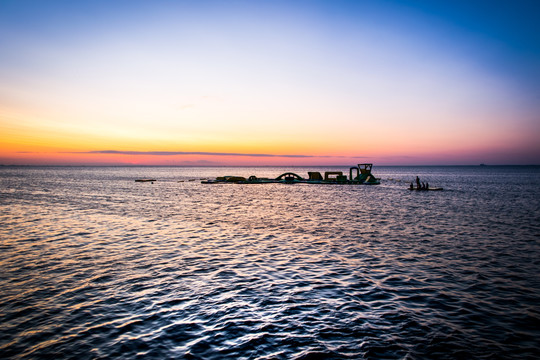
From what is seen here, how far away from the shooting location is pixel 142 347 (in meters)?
7.44

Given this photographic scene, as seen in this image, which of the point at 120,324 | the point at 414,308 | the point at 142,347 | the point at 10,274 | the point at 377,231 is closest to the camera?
the point at 142,347

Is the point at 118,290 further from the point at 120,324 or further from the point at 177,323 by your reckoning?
the point at 177,323

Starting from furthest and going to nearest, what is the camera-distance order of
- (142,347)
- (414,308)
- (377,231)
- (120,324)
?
(377,231) < (414,308) < (120,324) < (142,347)

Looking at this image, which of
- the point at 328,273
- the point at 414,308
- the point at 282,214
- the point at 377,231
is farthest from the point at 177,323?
the point at 282,214

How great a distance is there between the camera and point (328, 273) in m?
12.9

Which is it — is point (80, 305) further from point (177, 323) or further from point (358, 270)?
point (358, 270)

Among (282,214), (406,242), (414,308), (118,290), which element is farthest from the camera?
(282,214)

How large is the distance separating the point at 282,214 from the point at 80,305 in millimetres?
22015

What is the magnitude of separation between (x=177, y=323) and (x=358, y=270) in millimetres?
8157

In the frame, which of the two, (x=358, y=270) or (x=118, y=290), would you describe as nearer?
(x=118, y=290)

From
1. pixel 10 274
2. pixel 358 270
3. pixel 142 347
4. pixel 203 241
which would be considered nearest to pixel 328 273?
pixel 358 270

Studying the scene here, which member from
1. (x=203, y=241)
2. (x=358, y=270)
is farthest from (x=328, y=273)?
(x=203, y=241)

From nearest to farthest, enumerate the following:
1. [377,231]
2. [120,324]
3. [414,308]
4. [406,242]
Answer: [120,324]
[414,308]
[406,242]
[377,231]

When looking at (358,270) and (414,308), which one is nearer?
(414,308)
